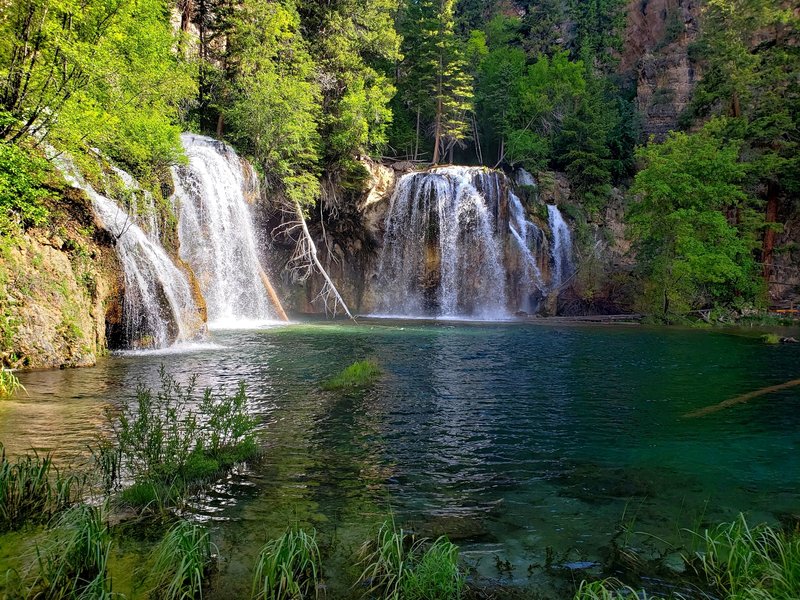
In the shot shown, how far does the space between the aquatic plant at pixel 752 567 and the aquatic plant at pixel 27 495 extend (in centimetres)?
551

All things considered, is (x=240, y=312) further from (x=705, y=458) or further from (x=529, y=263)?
(x=705, y=458)

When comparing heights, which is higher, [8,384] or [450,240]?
[450,240]

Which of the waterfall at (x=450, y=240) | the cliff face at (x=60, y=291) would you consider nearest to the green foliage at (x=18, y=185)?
the cliff face at (x=60, y=291)

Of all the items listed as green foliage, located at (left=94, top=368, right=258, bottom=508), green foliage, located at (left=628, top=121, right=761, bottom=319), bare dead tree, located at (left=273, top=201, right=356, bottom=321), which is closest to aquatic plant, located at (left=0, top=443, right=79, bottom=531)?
green foliage, located at (left=94, top=368, right=258, bottom=508)

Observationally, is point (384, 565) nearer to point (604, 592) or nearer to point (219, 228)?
point (604, 592)

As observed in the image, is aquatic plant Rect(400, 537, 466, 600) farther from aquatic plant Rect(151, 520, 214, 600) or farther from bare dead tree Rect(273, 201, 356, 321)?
bare dead tree Rect(273, 201, 356, 321)

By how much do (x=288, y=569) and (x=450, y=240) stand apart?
30.0m

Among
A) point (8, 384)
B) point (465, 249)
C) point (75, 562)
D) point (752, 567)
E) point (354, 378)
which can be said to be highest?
point (465, 249)

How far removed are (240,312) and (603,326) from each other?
60.7 feet

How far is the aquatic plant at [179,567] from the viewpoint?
3689mm

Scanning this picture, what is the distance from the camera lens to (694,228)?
97.9 feet

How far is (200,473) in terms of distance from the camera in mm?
5965

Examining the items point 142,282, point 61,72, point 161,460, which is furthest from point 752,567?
point 142,282

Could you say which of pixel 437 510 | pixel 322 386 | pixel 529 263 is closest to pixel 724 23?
pixel 529 263
